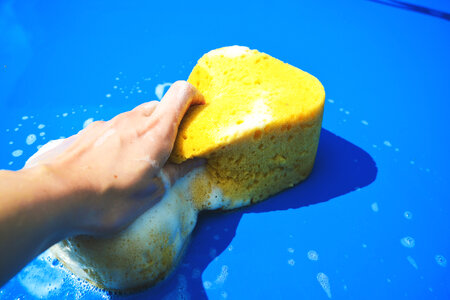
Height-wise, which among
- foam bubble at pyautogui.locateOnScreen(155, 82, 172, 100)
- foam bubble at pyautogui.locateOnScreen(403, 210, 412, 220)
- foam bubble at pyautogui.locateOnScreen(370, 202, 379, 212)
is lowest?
foam bubble at pyautogui.locateOnScreen(403, 210, 412, 220)

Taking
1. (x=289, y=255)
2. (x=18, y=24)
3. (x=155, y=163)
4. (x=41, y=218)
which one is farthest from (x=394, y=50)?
(x=18, y=24)

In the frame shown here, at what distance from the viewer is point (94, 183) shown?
96 centimetres

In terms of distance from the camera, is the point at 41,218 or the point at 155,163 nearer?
the point at 41,218

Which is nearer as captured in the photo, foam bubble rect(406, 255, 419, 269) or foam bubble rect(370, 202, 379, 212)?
foam bubble rect(406, 255, 419, 269)

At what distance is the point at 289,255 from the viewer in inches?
49.6

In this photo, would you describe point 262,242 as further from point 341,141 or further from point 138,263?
point 341,141

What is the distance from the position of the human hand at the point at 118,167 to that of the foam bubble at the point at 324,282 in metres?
0.59

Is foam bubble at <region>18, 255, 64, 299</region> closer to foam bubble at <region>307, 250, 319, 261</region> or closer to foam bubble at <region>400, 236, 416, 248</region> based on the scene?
foam bubble at <region>307, 250, 319, 261</region>

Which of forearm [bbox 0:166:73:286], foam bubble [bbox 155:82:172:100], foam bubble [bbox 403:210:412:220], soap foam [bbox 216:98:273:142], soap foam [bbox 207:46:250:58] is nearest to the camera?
forearm [bbox 0:166:73:286]

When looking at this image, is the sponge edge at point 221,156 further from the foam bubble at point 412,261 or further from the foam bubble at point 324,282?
the foam bubble at point 412,261

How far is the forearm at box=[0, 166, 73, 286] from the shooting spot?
79cm

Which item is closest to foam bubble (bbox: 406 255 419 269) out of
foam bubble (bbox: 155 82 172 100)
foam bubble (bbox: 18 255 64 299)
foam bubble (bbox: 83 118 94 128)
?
foam bubble (bbox: 18 255 64 299)

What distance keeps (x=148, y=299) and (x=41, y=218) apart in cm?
48

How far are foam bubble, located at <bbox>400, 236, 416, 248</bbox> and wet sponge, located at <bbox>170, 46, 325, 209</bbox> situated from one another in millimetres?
425
